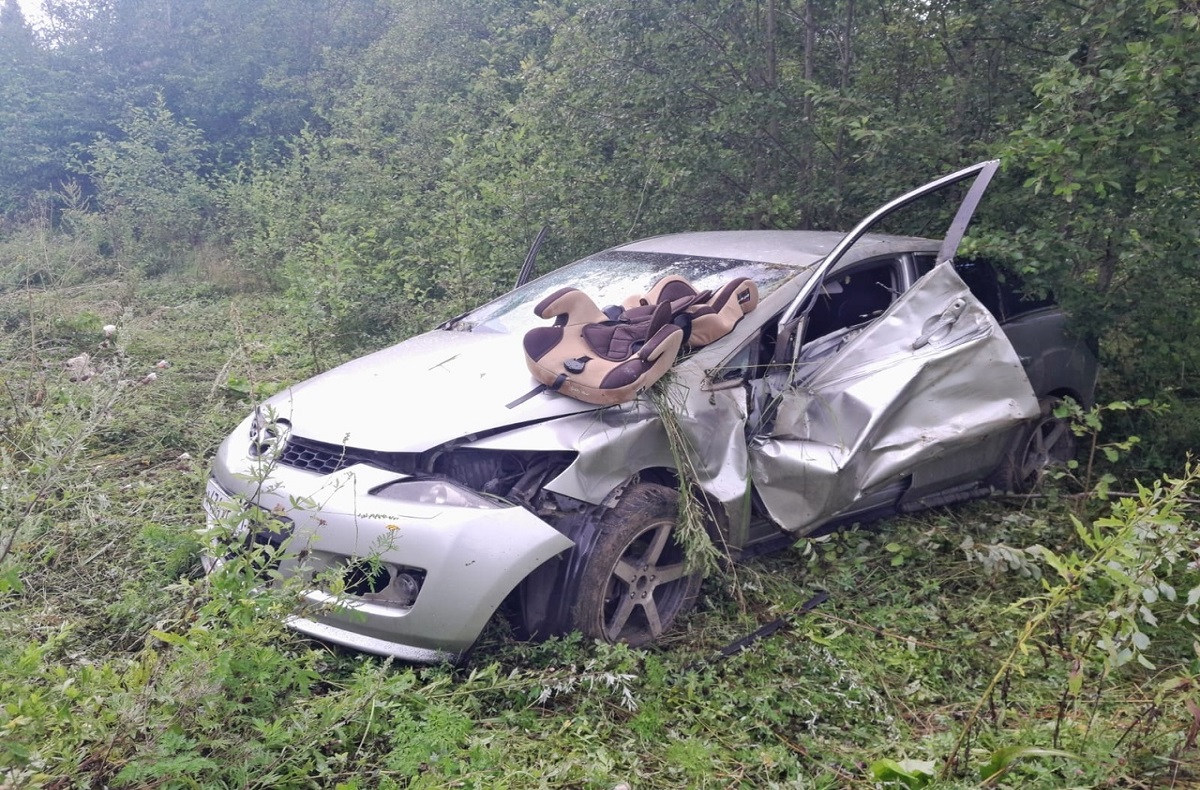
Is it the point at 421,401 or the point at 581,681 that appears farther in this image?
the point at 421,401

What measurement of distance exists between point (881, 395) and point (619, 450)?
1.21m

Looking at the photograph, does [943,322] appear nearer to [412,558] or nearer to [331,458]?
[412,558]

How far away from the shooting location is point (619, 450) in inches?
127

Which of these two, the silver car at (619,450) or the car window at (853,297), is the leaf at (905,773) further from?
the car window at (853,297)

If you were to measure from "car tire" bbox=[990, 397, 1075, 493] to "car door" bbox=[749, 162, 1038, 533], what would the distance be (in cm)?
75

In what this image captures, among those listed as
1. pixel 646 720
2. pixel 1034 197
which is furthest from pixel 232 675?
pixel 1034 197

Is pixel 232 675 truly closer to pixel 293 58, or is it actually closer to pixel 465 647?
pixel 465 647

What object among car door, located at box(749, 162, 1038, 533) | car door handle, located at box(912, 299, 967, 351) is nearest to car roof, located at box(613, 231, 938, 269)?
car door, located at box(749, 162, 1038, 533)

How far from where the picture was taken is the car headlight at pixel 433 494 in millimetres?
2951

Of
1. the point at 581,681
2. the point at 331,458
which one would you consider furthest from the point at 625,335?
the point at 581,681

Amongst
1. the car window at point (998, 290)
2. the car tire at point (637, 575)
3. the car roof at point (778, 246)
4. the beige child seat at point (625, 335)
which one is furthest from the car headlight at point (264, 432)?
the car window at point (998, 290)

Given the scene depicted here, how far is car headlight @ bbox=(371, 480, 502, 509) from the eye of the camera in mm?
2951

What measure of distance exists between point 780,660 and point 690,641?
34cm

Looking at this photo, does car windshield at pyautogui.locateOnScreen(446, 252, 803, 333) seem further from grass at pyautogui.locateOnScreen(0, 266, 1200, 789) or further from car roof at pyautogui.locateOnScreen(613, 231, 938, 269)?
grass at pyautogui.locateOnScreen(0, 266, 1200, 789)
